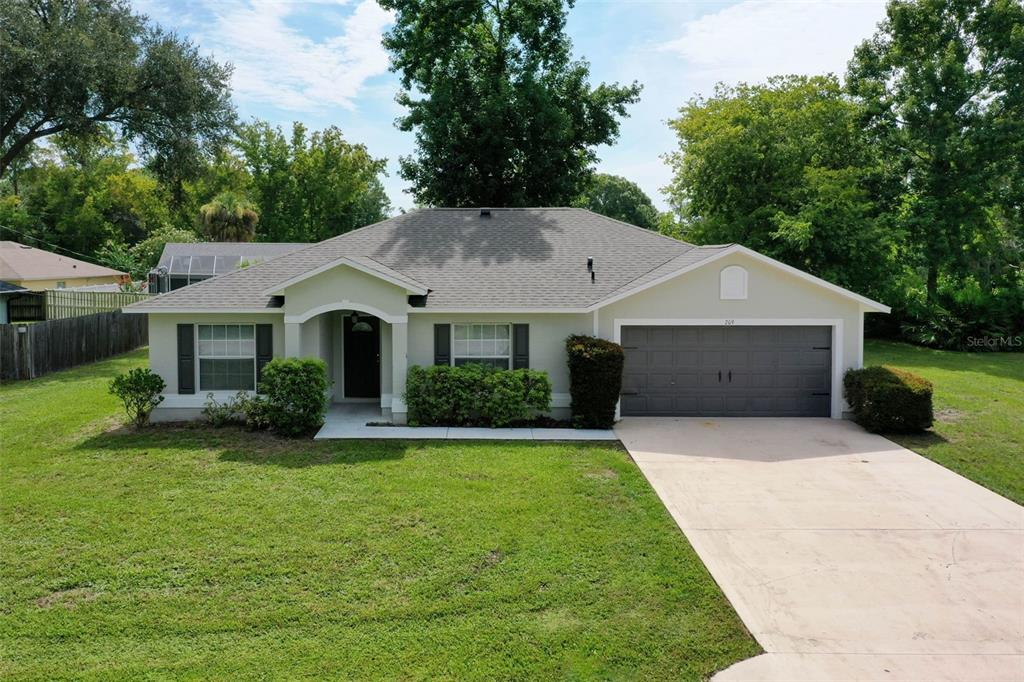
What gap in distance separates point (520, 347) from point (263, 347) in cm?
531

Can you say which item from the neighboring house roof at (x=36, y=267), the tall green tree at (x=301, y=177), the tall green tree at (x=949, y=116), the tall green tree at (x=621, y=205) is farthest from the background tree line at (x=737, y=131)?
the tall green tree at (x=621, y=205)

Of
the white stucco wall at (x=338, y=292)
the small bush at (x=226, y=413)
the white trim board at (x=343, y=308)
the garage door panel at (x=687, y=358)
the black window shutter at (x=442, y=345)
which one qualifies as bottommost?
the small bush at (x=226, y=413)

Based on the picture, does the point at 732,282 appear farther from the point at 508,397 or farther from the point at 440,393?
the point at 440,393

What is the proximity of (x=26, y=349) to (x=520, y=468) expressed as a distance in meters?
16.2

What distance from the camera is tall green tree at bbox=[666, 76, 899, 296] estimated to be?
1046 inches

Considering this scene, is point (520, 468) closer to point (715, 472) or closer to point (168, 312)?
point (715, 472)

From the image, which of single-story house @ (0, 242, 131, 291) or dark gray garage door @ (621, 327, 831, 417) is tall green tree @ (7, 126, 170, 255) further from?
dark gray garage door @ (621, 327, 831, 417)

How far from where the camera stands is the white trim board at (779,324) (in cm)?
1462

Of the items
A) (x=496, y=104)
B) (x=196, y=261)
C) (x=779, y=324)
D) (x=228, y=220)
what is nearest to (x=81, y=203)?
(x=228, y=220)

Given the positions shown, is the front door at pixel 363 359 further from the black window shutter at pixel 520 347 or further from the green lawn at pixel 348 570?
the green lawn at pixel 348 570

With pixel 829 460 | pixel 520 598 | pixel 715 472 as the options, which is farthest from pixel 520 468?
pixel 829 460

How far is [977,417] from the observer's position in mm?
14727

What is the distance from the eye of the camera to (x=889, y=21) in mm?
28875

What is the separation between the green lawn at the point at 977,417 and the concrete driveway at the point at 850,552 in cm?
60
